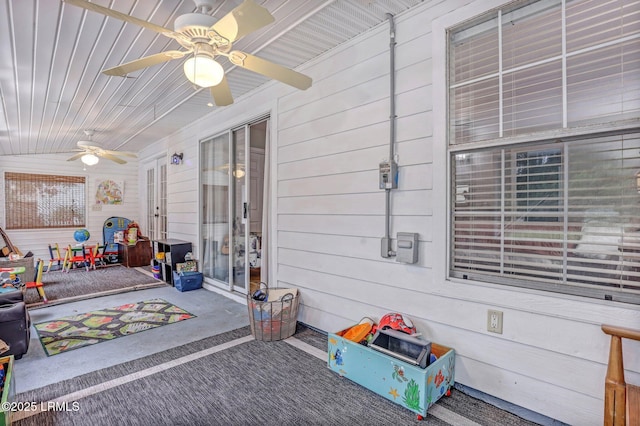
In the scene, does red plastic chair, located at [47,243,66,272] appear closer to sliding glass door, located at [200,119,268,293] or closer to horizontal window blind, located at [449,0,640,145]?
sliding glass door, located at [200,119,268,293]

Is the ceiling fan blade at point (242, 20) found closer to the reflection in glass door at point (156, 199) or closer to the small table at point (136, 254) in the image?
the reflection in glass door at point (156, 199)

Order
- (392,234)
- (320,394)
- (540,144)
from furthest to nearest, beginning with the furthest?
(392,234), (320,394), (540,144)

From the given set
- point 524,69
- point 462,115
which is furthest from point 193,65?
point 524,69

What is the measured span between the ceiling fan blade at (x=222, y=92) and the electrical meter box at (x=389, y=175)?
1.29m

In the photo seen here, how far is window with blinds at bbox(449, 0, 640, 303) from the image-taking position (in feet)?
5.23

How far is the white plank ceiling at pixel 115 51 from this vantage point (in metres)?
2.08

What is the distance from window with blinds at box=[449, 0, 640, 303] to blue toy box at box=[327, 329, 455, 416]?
60 centimetres

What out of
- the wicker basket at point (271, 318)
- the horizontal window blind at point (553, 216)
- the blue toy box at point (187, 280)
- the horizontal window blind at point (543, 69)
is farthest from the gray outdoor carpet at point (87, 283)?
the horizontal window blind at point (543, 69)

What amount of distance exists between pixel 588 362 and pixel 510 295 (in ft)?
1.45

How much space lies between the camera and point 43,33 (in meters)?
2.17

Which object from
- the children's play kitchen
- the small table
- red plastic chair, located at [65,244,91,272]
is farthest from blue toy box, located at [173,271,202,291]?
the children's play kitchen

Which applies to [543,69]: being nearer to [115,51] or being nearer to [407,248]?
[407,248]

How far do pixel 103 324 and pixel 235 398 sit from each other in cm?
207

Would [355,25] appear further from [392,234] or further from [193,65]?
[392,234]
